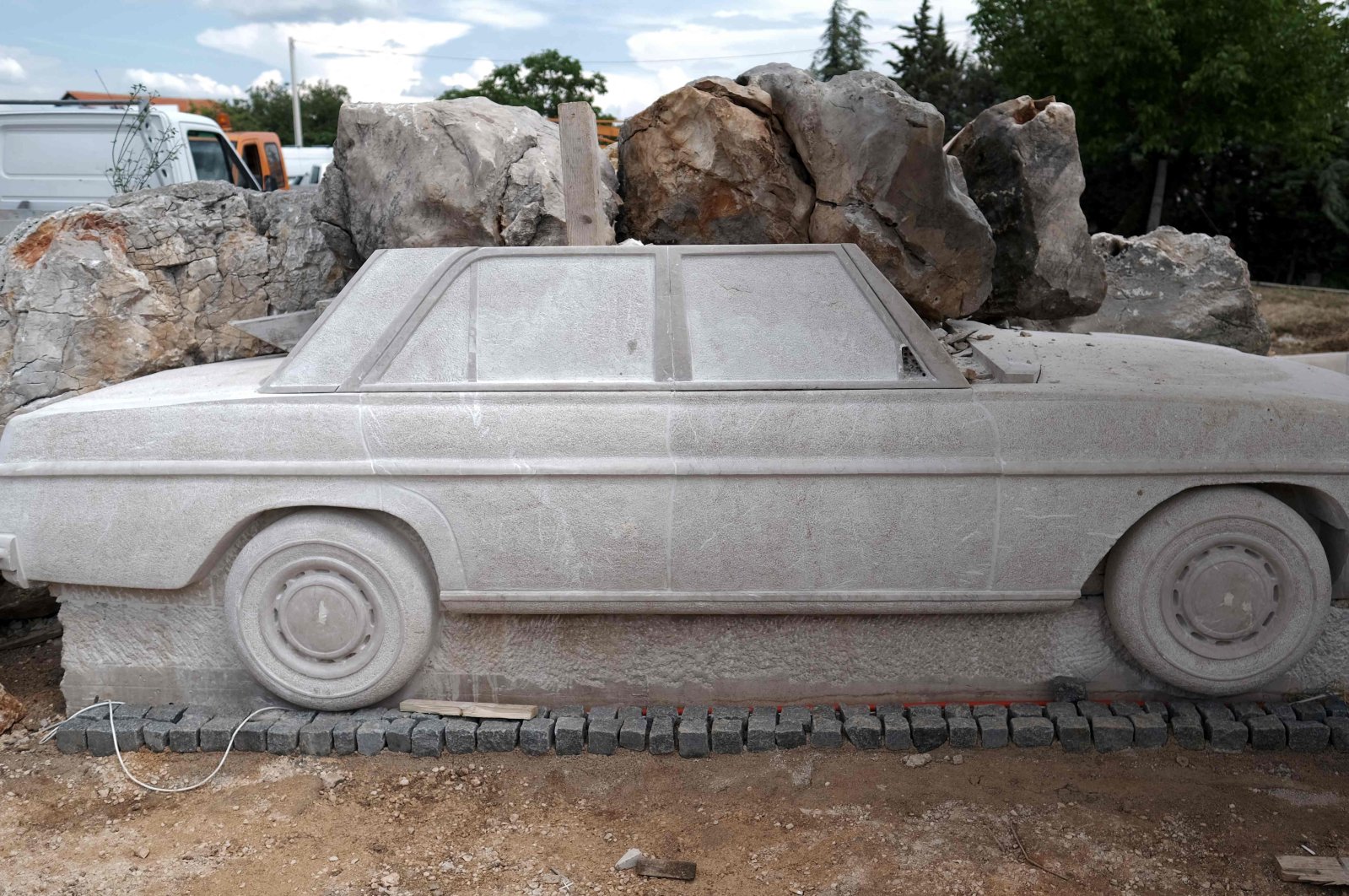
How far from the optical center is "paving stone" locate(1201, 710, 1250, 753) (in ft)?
10.9

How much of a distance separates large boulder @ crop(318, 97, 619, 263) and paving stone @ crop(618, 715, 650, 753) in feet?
7.54

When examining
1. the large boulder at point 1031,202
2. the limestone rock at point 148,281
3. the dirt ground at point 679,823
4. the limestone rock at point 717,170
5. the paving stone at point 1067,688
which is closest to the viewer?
the dirt ground at point 679,823

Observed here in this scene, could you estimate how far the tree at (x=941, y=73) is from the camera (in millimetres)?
22891

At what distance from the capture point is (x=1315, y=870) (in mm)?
2715

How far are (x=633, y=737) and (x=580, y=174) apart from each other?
222cm

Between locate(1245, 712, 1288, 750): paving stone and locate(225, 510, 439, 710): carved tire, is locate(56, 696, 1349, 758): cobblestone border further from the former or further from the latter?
locate(225, 510, 439, 710): carved tire

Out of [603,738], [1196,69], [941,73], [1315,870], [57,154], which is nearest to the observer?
[1315,870]

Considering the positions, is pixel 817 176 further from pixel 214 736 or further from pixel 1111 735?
pixel 214 736

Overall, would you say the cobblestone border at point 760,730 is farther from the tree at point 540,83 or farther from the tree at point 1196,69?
the tree at point 540,83

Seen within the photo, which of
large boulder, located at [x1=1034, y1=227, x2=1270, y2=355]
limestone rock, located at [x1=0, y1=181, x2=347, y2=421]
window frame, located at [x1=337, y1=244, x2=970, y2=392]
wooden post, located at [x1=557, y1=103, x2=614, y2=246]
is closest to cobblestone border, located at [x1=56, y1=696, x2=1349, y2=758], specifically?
window frame, located at [x1=337, y1=244, x2=970, y2=392]

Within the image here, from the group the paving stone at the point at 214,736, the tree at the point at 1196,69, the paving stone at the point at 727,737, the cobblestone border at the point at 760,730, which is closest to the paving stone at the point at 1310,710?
the cobblestone border at the point at 760,730

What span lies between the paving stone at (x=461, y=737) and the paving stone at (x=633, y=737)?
0.13 meters

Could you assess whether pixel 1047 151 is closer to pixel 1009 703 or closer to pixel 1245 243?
pixel 1009 703

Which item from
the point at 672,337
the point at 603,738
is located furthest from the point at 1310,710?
the point at 672,337
